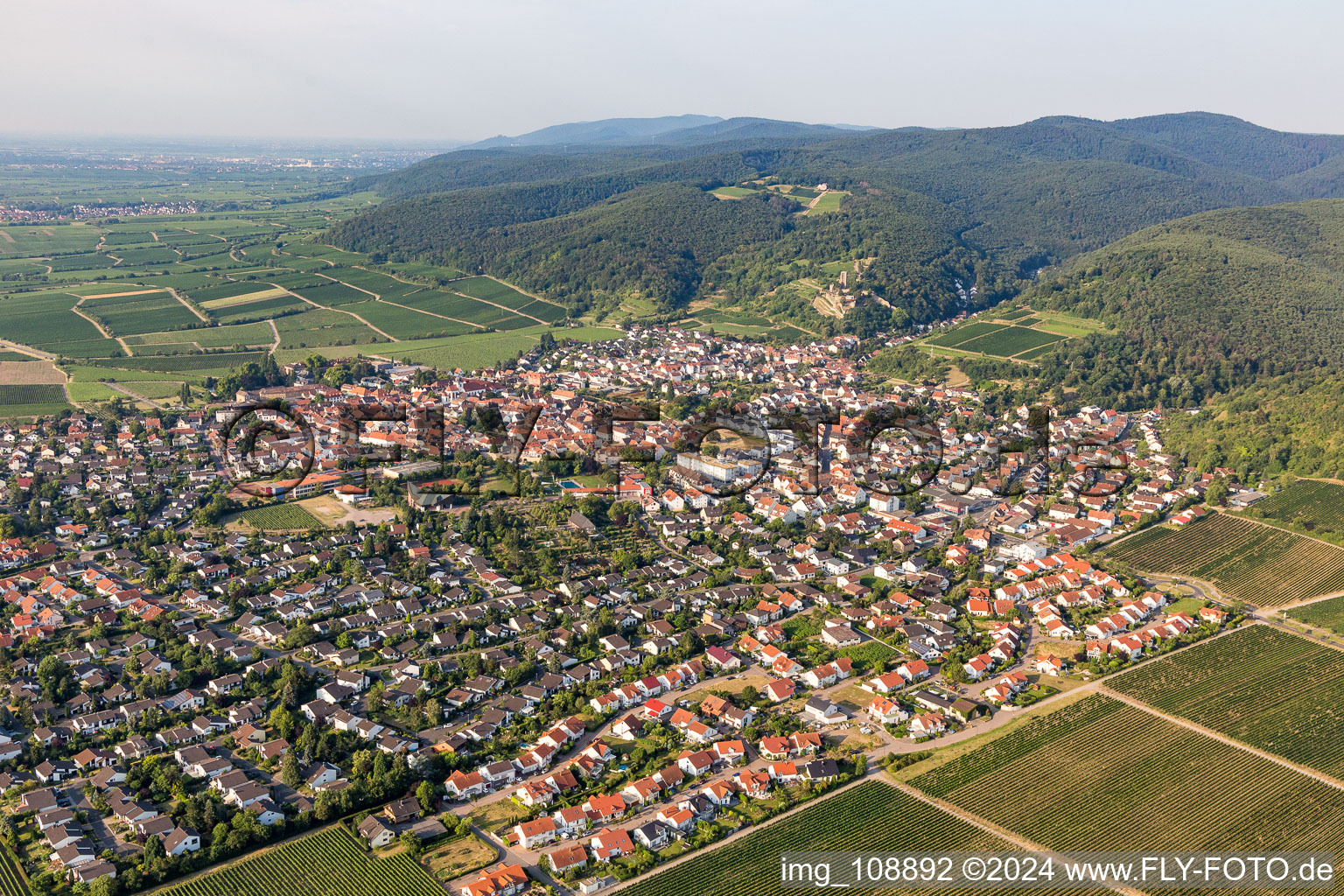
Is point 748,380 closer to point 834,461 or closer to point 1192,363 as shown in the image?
point 834,461

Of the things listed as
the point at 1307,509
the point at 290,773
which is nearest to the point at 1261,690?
the point at 1307,509

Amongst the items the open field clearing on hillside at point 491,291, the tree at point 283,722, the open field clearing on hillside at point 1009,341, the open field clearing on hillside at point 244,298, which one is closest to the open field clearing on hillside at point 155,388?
the open field clearing on hillside at point 244,298

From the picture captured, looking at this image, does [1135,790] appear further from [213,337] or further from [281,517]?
[213,337]

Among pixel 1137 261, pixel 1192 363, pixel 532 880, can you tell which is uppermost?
pixel 1137 261

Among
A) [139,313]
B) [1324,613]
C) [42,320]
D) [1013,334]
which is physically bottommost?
[1324,613]

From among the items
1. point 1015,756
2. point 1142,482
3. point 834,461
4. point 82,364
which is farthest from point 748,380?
point 82,364

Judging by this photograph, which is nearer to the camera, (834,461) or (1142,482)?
(1142,482)

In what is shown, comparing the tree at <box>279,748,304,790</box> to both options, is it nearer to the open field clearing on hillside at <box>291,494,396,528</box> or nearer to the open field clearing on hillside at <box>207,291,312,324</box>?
the open field clearing on hillside at <box>291,494,396,528</box>
